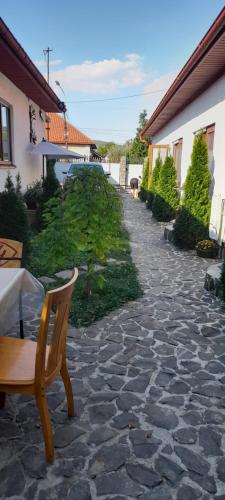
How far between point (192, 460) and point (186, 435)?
0.71 feet

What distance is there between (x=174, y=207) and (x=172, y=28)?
6749 millimetres

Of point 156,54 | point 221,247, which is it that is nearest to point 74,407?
point 221,247

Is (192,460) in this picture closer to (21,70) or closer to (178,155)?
(21,70)

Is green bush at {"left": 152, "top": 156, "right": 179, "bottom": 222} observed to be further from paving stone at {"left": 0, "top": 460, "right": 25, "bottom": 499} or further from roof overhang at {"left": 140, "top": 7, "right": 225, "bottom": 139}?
paving stone at {"left": 0, "top": 460, "right": 25, "bottom": 499}

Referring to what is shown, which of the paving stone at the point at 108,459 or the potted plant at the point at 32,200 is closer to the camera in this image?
the paving stone at the point at 108,459

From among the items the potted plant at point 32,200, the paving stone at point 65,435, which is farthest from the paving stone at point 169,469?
the potted plant at point 32,200

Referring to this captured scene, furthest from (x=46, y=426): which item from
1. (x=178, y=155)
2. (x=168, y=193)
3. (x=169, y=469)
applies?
→ (x=178, y=155)

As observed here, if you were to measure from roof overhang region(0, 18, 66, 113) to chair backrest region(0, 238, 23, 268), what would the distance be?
Result: 3.13m

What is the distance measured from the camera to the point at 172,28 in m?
12.7

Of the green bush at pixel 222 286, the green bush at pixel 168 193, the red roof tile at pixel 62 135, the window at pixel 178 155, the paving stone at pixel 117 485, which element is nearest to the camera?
the paving stone at pixel 117 485

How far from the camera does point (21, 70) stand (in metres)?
6.66

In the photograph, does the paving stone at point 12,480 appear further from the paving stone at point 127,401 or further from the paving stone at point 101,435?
the paving stone at point 127,401

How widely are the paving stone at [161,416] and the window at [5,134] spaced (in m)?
6.24

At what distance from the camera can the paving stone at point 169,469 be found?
6.57ft
